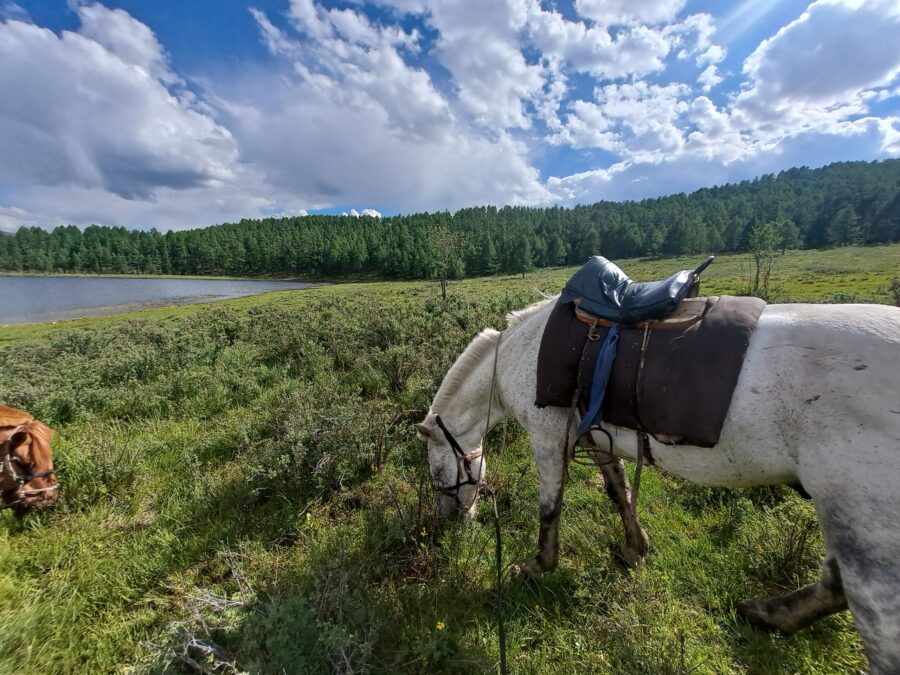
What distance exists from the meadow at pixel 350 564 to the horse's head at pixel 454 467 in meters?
0.21

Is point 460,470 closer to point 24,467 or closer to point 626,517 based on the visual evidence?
point 626,517

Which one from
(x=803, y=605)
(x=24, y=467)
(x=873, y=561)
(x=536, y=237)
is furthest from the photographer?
(x=536, y=237)

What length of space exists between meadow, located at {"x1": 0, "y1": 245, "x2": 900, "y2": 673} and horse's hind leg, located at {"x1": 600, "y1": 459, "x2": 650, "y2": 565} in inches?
4.8

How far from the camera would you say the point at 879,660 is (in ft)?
5.58

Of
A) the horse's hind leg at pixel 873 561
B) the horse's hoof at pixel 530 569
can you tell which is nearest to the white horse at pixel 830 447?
the horse's hind leg at pixel 873 561

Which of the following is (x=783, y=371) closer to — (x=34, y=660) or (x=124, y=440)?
(x=34, y=660)

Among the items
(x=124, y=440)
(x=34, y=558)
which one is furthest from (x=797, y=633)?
(x=124, y=440)

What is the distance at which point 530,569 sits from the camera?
3.03 meters

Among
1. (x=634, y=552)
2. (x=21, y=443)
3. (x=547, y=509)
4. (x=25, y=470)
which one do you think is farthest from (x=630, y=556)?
(x=21, y=443)

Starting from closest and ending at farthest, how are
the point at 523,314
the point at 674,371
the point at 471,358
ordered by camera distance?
the point at 674,371 → the point at 523,314 → the point at 471,358

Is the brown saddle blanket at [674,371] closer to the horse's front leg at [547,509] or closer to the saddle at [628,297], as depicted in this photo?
the saddle at [628,297]

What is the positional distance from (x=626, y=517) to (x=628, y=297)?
6.78ft

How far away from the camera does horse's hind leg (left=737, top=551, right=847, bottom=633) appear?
7.25 ft

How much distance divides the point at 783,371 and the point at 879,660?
1.42 metres
